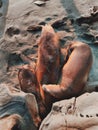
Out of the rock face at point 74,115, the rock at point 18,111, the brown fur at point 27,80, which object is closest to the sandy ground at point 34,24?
the brown fur at point 27,80

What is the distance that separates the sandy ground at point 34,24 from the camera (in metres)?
4.66

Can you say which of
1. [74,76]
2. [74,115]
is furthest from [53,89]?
[74,115]

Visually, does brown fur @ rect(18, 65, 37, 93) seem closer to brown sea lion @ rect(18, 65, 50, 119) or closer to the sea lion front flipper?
brown sea lion @ rect(18, 65, 50, 119)

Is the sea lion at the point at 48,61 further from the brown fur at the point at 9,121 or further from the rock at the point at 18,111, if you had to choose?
the brown fur at the point at 9,121

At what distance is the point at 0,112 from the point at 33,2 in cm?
206

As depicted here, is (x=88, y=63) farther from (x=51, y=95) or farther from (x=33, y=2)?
(x=33, y=2)

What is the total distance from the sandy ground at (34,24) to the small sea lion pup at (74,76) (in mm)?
200

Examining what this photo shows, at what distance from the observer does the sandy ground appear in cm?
466

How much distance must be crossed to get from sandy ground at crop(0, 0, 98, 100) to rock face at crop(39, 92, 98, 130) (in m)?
0.54

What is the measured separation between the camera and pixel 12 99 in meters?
4.06

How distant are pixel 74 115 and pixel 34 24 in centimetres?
190

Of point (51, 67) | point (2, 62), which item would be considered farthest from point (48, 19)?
point (51, 67)

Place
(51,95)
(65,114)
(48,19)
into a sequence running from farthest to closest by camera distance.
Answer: (48,19) < (51,95) < (65,114)

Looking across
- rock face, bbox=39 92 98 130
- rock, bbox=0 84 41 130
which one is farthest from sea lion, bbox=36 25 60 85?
rock face, bbox=39 92 98 130
